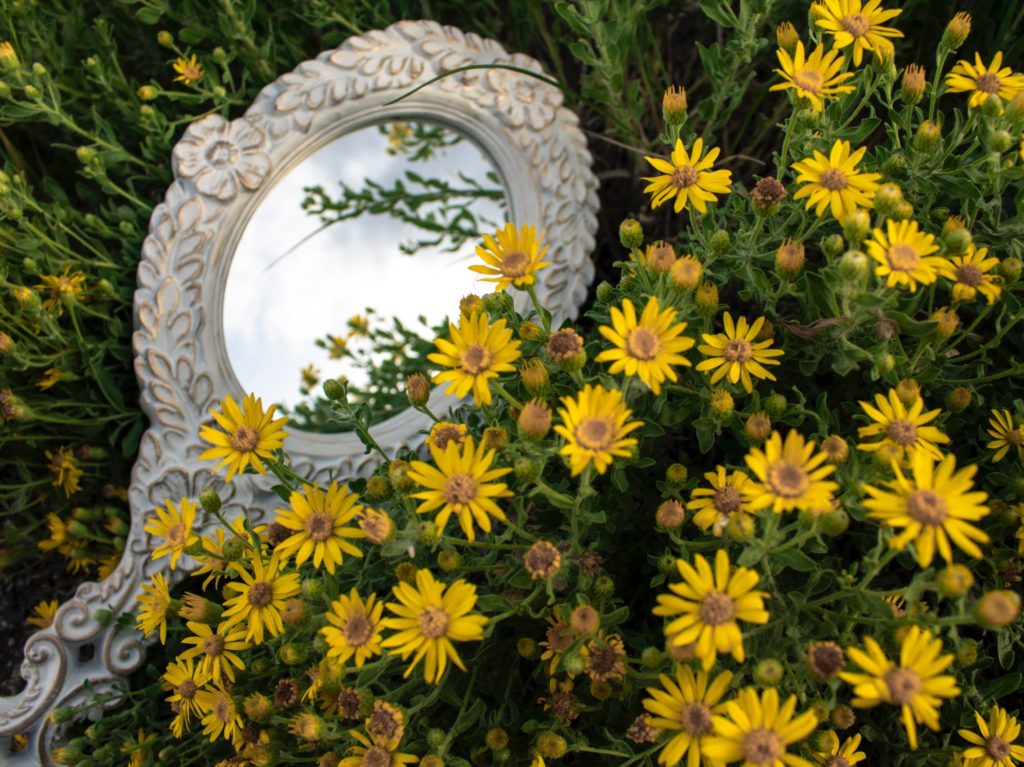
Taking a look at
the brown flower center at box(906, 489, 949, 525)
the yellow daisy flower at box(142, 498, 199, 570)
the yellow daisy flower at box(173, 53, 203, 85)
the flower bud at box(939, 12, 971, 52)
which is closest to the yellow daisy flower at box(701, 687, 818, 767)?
the brown flower center at box(906, 489, 949, 525)

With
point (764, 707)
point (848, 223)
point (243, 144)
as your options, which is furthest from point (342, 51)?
point (764, 707)

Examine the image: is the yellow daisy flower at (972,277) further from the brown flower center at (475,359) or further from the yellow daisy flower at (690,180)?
the brown flower center at (475,359)

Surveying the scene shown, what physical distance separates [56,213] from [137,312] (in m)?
0.29

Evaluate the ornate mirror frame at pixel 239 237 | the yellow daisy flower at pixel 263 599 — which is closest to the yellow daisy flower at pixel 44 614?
the ornate mirror frame at pixel 239 237

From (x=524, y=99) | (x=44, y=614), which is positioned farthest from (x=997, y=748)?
(x=44, y=614)

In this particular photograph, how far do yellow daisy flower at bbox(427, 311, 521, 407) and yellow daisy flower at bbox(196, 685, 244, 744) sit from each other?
587 millimetres

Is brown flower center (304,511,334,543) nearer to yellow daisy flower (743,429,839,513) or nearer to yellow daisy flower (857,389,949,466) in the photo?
yellow daisy flower (743,429,839,513)

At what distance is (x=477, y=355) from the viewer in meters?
1.06

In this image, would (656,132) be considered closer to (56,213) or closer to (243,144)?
(243,144)

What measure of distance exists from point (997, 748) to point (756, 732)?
43 centimetres

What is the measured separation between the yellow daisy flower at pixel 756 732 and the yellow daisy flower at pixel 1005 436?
56cm

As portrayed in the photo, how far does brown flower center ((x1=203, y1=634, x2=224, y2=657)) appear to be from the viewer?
1.17m

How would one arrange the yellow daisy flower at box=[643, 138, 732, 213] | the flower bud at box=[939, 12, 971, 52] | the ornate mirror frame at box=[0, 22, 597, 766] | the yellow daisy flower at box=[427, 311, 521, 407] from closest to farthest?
the yellow daisy flower at box=[427, 311, 521, 407] → the yellow daisy flower at box=[643, 138, 732, 213] → the flower bud at box=[939, 12, 971, 52] → the ornate mirror frame at box=[0, 22, 597, 766]

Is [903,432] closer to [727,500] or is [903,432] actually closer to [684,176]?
[727,500]
